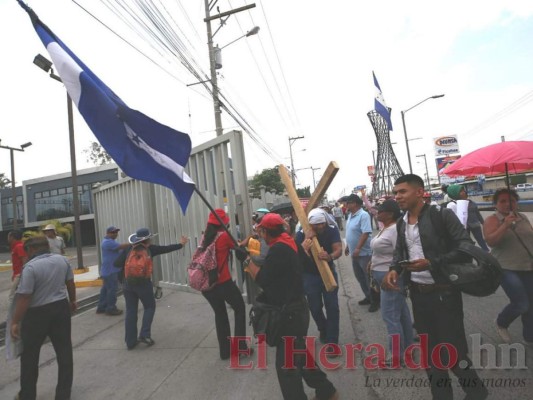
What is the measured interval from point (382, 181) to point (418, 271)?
23085mm

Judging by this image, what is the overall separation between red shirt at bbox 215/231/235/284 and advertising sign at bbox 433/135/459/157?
51491mm

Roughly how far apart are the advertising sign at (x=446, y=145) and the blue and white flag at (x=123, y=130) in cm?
5220

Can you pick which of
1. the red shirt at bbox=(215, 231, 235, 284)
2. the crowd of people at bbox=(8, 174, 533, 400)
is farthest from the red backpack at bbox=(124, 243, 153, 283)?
the red shirt at bbox=(215, 231, 235, 284)

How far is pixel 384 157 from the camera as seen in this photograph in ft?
77.1

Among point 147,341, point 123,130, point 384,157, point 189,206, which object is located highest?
point 384,157

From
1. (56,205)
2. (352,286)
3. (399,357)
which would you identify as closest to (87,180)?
(56,205)

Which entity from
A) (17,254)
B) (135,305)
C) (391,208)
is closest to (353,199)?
(391,208)

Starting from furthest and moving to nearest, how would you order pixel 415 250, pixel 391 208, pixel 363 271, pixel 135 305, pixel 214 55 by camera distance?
pixel 214 55
pixel 363 271
pixel 135 305
pixel 391 208
pixel 415 250

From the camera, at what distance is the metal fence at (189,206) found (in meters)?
4.57

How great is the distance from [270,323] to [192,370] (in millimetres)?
1731

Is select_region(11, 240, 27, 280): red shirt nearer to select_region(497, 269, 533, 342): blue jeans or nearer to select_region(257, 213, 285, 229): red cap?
select_region(257, 213, 285, 229): red cap

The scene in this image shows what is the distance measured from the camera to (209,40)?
1252cm

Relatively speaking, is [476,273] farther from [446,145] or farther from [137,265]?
[446,145]

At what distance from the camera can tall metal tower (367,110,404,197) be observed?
23047 millimetres
